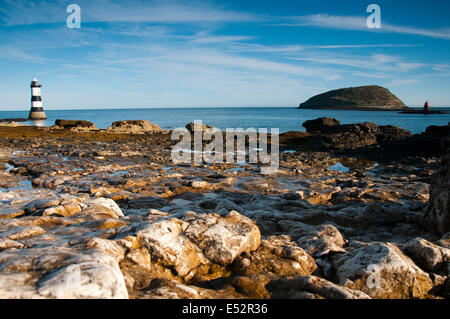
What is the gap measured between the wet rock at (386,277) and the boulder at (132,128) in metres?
43.0

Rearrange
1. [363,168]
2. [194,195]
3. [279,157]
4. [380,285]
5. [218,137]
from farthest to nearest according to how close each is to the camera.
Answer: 1. [218,137]
2. [279,157]
3. [363,168]
4. [194,195]
5. [380,285]

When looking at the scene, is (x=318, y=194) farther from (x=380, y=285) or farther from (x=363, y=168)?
(x=363, y=168)

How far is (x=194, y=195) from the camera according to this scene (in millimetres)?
12164

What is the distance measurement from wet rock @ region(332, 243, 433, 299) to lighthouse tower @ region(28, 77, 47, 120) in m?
88.4

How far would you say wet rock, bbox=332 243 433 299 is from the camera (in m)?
4.88

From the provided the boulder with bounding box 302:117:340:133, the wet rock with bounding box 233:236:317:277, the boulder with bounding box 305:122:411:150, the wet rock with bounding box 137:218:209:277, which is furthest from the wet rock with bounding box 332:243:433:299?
the boulder with bounding box 302:117:340:133

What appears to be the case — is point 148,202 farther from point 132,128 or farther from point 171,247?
point 132,128

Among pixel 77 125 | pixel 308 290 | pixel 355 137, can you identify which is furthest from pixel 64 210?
pixel 77 125

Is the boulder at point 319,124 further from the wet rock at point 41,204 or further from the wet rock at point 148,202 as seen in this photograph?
the wet rock at point 41,204

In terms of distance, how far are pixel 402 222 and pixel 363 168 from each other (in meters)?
13.1

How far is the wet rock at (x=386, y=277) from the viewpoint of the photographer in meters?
4.88

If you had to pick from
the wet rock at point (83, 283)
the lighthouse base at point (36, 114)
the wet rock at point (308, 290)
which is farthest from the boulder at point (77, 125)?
the wet rock at point (308, 290)

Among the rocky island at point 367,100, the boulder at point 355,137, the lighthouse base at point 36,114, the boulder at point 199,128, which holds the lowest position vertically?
the boulder at point 355,137

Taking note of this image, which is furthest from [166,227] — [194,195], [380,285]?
[194,195]
